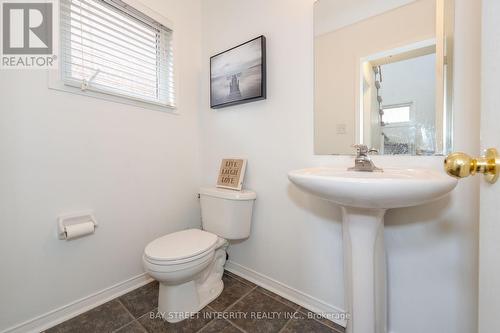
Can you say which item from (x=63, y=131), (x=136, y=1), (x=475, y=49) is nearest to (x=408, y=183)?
(x=475, y=49)

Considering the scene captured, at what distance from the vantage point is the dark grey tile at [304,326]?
44.5 inches

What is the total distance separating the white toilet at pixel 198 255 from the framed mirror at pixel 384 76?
69 centimetres

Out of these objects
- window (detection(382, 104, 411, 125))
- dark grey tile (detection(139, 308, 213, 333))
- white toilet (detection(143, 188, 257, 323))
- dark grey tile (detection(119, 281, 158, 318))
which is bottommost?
dark grey tile (detection(139, 308, 213, 333))

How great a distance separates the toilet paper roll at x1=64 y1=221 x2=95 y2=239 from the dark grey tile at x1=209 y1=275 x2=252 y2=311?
84 cm

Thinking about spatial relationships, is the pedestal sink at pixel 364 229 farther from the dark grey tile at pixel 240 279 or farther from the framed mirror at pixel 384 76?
the dark grey tile at pixel 240 279

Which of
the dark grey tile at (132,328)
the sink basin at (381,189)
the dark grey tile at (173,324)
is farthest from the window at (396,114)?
the dark grey tile at (132,328)

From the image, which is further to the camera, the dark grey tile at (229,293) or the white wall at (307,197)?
the dark grey tile at (229,293)

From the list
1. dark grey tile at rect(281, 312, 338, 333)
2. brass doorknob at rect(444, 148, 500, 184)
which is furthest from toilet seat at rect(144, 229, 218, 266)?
brass doorknob at rect(444, 148, 500, 184)

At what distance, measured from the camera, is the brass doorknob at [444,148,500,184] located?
0.36 meters

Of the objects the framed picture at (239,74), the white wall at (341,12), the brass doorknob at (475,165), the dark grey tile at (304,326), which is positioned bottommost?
the dark grey tile at (304,326)

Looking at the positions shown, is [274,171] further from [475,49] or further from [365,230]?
[475,49]

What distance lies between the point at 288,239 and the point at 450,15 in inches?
52.8

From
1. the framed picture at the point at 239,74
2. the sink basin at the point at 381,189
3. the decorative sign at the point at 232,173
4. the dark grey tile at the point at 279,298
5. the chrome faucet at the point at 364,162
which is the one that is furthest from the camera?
the decorative sign at the point at 232,173

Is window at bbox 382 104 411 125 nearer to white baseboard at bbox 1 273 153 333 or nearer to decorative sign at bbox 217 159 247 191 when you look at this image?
decorative sign at bbox 217 159 247 191
